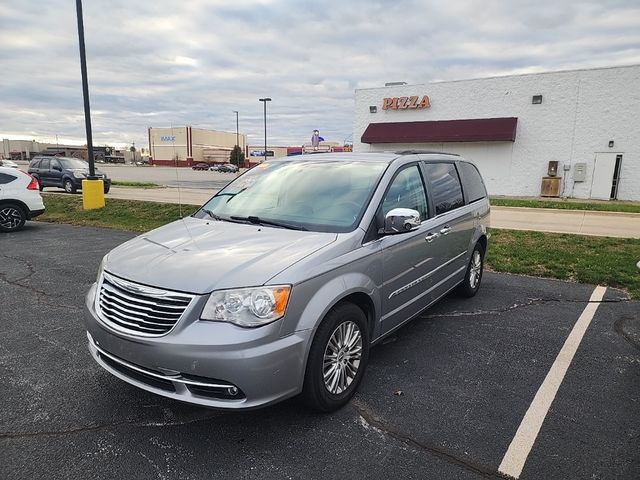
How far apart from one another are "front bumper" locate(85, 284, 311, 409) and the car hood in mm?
228

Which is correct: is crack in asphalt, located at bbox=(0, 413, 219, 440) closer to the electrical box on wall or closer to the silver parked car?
the silver parked car

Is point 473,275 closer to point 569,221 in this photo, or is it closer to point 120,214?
point 569,221

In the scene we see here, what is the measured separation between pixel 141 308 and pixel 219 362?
629 millimetres

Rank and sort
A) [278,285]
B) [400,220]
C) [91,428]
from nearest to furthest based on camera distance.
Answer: [278,285]
[91,428]
[400,220]

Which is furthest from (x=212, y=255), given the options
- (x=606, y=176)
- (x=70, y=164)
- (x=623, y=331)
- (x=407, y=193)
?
(x=606, y=176)

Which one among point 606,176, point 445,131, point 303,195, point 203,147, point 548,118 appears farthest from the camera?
point 203,147

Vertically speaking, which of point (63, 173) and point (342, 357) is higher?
point (63, 173)

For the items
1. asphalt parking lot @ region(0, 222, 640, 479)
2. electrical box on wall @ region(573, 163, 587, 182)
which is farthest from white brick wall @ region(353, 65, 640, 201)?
asphalt parking lot @ region(0, 222, 640, 479)

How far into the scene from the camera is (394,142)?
25312mm

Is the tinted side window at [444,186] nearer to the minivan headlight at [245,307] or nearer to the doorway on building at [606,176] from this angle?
the minivan headlight at [245,307]

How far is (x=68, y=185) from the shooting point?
2083 cm

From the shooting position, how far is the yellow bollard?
1415cm

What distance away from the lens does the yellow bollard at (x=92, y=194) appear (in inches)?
557

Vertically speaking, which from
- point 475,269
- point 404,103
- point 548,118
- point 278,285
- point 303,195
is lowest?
point 475,269
